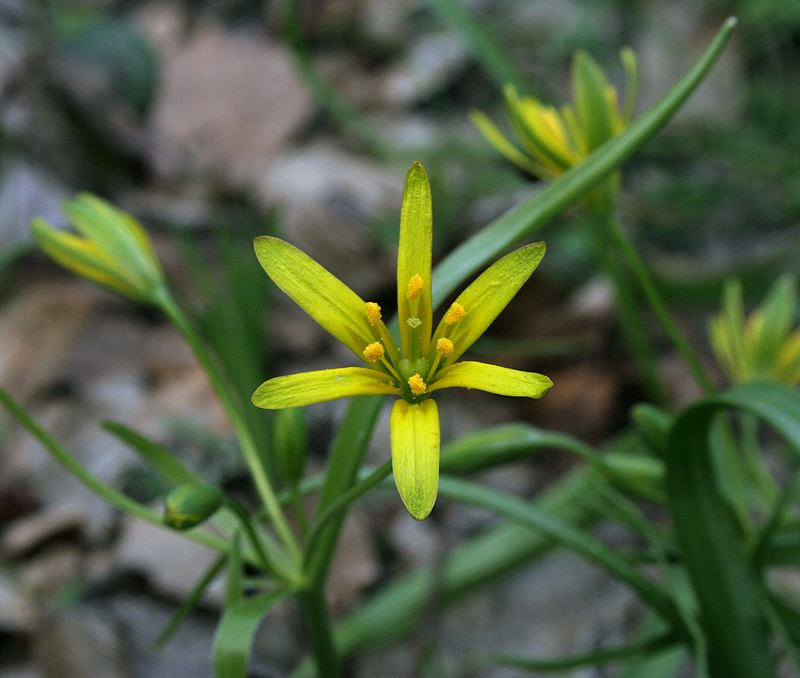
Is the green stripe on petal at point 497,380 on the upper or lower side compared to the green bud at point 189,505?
upper

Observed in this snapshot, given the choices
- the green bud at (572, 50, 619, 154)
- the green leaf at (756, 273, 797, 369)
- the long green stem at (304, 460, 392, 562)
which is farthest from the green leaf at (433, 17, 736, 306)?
the green leaf at (756, 273, 797, 369)

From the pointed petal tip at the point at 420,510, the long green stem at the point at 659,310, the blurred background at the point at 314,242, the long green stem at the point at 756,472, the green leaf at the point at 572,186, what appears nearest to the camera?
the pointed petal tip at the point at 420,510

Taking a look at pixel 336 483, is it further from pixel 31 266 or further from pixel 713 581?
pixel 31 266

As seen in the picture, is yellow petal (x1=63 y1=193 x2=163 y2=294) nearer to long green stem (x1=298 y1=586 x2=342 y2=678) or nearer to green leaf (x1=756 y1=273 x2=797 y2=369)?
long green stem (x1=298 y1=586 x2=342 y2=678)

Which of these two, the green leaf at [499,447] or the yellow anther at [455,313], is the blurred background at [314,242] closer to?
the green leaf at [499,447]

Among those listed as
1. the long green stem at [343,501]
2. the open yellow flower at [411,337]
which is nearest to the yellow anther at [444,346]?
the open yellow flower at [411,337]

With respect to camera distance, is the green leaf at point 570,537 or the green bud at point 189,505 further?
the green leaf at point 570,537

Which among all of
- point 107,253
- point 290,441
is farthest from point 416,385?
point 107,253
